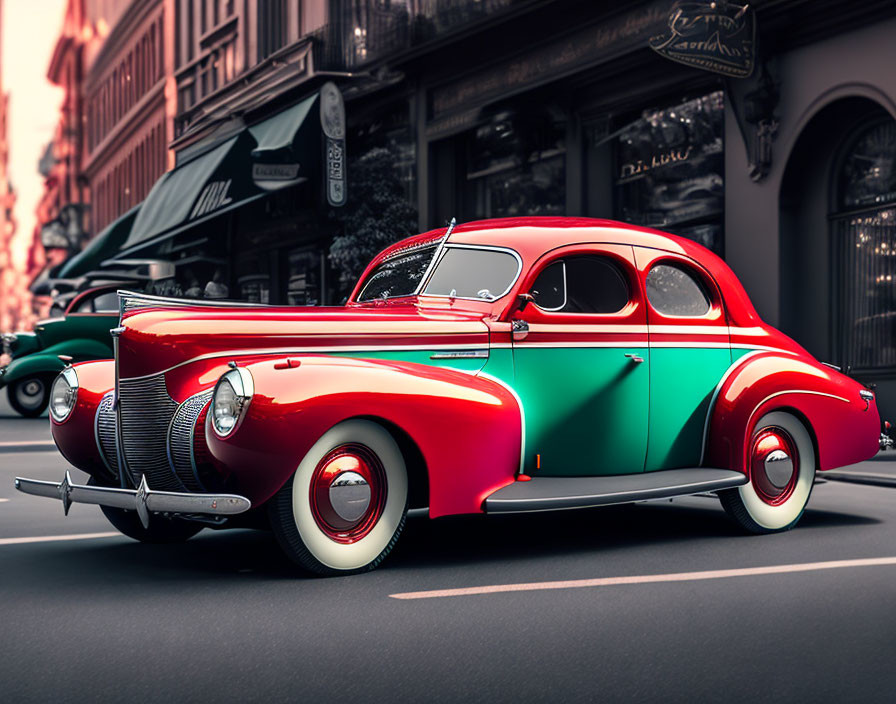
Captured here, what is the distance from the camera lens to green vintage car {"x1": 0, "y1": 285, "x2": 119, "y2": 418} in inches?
680

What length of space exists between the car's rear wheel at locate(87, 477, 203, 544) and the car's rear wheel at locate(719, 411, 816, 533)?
Answer: 3.24m

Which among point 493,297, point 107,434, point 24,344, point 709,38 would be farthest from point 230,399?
point 24,344

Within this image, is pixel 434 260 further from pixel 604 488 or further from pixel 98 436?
pixel 98 436

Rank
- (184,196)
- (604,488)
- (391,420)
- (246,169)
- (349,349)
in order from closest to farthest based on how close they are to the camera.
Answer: (391,420) → (349,349) → (604,488) → (246,169) → (184,196)

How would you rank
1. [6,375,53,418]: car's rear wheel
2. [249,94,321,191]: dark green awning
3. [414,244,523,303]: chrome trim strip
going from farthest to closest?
[249,94,321,191]: dark green awning
[6,375,53,418]: car's rear wheel
[414,244,523,303]: chrome trim strip

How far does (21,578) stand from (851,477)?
7.08m

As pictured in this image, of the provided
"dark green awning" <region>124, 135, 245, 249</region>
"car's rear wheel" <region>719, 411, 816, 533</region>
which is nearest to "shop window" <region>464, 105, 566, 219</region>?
"dark green awning" <region>124, 135, 245, 249</region>

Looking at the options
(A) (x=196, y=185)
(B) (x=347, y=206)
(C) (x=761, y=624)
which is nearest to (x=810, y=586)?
(C) (x=761, y=624)

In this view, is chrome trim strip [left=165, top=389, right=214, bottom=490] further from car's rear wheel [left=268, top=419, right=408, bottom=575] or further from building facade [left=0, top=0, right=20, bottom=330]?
building facade [left=0, top=0, right=20, bottom=330]

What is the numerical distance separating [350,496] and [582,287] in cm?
210

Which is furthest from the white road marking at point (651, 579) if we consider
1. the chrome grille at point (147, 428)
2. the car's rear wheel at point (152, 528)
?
the car's rear wheel at point (152, 528)

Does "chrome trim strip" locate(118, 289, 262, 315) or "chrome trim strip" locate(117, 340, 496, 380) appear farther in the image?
"chrome trim strip" locate(118, 289, 262, 315)

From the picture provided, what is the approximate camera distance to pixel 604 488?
661cm

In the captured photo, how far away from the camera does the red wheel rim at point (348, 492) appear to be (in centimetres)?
577
